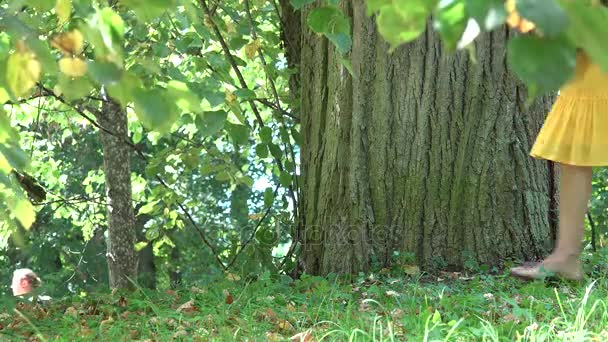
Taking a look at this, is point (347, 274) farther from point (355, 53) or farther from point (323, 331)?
point (323, 331)

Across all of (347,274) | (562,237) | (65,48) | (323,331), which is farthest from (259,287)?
(65,48)

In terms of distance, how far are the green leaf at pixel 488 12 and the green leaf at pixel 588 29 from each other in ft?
0.21

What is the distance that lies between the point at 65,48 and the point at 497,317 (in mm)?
2260

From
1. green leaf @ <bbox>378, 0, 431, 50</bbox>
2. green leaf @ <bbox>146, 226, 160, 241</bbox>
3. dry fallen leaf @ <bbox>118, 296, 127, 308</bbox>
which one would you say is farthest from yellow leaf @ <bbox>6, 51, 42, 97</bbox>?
green leaf @ <bbox>146, 226, 160, 241</bbox>

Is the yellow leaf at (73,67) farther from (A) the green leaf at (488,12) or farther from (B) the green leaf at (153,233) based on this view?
(B) the green leaf at (153,233)

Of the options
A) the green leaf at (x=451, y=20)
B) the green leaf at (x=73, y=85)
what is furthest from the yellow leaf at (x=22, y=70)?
the green leaf at (x=451, y=20)

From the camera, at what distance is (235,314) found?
345cm

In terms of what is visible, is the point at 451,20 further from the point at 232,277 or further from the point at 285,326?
the point at 232,277

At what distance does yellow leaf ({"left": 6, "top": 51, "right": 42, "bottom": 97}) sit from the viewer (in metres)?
1.34

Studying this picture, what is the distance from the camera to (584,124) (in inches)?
147

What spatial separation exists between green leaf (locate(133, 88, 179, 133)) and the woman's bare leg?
9.26 feet

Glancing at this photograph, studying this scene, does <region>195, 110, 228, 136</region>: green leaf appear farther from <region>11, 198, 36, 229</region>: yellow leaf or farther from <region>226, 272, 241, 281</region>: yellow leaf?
<region>11, 198, 36, 229</region>: yellow leaf

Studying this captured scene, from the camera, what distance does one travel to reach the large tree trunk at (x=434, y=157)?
4.28 meters

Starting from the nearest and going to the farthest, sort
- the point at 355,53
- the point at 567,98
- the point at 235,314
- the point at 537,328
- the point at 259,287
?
the point at 537,328 < the point at 235,314 < the point at 567,98 < the point at 259,287 < the point at 355,53
